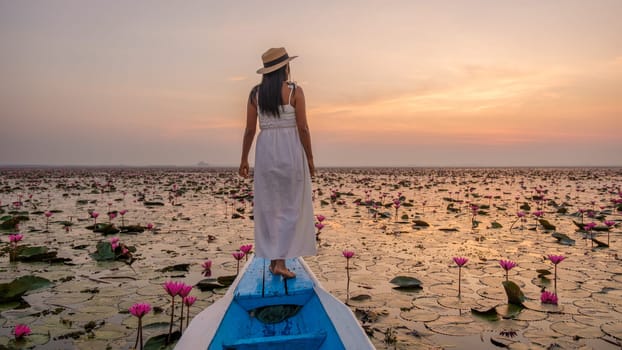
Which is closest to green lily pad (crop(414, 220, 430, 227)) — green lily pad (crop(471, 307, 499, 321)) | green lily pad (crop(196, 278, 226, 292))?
green lily pad (crop(471, 307, 499, 321))

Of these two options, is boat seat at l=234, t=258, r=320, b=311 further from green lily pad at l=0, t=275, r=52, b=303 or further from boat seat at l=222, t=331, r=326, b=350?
green lily pad at l=0, t=275, r=52, b=303

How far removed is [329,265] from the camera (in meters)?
5.13

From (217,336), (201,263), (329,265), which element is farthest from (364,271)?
(217,336)

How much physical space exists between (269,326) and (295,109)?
1839 millimetres

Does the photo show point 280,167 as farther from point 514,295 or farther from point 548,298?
point 548,298

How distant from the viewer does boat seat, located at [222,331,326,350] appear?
1898 mm

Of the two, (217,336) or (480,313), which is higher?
(217,336)

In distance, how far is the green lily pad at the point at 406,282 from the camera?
4.08 metres

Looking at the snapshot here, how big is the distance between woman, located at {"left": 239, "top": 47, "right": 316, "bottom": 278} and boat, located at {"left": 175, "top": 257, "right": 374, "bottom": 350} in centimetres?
39

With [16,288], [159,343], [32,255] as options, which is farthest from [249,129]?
[32,255]

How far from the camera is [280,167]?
3.39 meters

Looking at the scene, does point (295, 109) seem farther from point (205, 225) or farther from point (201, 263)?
point (205, 225)

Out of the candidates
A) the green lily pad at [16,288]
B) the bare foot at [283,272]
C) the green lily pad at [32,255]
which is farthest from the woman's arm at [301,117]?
the green lily pad at [32,255]

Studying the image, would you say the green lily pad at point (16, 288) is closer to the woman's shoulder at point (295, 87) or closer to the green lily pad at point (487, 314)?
the woman's shoulder at point (295, 87)
